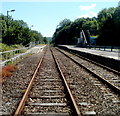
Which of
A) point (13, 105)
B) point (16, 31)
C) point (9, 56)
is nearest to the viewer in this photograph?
point (13, 105)

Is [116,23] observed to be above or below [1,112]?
above

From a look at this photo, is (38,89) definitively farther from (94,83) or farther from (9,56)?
(9,56)

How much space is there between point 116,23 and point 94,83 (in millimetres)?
48514

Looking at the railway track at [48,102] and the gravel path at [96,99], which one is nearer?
the railway track at [48,102]

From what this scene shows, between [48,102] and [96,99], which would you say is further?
[96,99]

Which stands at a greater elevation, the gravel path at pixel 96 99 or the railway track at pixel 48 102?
the railway track at pixel 48 102

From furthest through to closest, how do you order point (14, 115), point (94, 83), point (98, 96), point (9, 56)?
point (9, 56), point (94, 83), point (98, 96), point (14, 115)

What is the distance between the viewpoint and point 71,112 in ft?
17.4

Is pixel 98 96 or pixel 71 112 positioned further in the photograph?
pixel 98 96

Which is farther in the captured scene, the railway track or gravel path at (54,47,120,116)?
gravel path at (54,47,120,116)

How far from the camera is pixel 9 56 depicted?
17.6 m

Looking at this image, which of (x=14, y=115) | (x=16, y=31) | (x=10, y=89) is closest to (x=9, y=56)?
(x=10, y=89)

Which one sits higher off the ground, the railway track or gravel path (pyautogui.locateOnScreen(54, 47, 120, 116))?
the railway track

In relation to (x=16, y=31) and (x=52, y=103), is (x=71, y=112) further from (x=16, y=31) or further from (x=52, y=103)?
(x=16, y=31)
